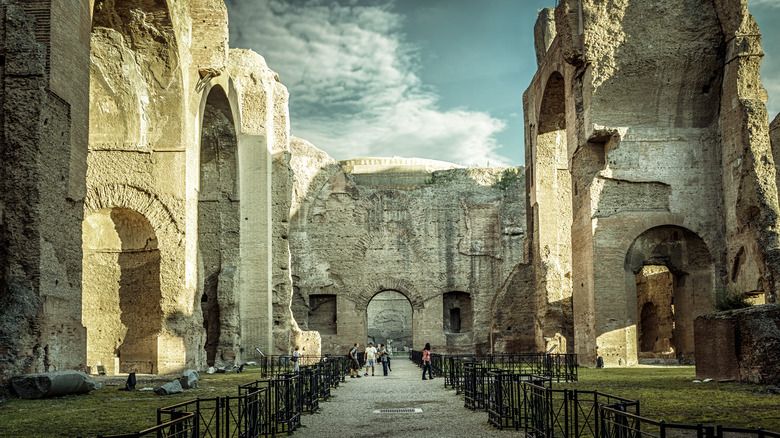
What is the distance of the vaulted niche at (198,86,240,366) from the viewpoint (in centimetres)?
1995

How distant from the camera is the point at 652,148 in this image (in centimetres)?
1784

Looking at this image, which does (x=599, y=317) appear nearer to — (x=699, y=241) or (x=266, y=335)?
(x=699, y=241)

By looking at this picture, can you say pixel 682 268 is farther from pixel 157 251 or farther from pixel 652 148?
pixel 157 251

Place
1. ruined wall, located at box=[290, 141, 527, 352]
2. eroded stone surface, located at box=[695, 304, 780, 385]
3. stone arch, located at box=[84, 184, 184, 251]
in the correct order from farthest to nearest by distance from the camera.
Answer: ruined wall, located at box=[290, 141, 527, 352]
stone arch, located at box=[84, 184, 184, 251]
eroded stone surface, located at box=[695, 304, 780, 385]

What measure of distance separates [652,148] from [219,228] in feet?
36.0

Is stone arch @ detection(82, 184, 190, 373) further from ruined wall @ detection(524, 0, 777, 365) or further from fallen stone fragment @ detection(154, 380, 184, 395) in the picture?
ruined wall @ detection(524, 0, 777, 365)

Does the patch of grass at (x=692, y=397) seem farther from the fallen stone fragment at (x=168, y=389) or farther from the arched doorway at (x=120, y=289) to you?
the arched doorway at (x=120, y=289)

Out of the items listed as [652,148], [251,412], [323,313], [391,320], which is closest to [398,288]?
[323,313]

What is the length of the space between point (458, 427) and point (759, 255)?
33.9ft

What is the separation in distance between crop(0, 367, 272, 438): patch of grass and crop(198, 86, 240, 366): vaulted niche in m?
8.78

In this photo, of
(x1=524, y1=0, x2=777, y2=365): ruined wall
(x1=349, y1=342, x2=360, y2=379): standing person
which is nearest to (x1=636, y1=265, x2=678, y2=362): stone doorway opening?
(x1=524, y1=0, x2=777, y2=365): ruined wall

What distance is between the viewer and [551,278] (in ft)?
73.3

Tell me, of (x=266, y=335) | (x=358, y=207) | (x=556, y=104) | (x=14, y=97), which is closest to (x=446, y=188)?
(x=358, y=207)

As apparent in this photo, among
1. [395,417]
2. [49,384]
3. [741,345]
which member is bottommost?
[395,417]
